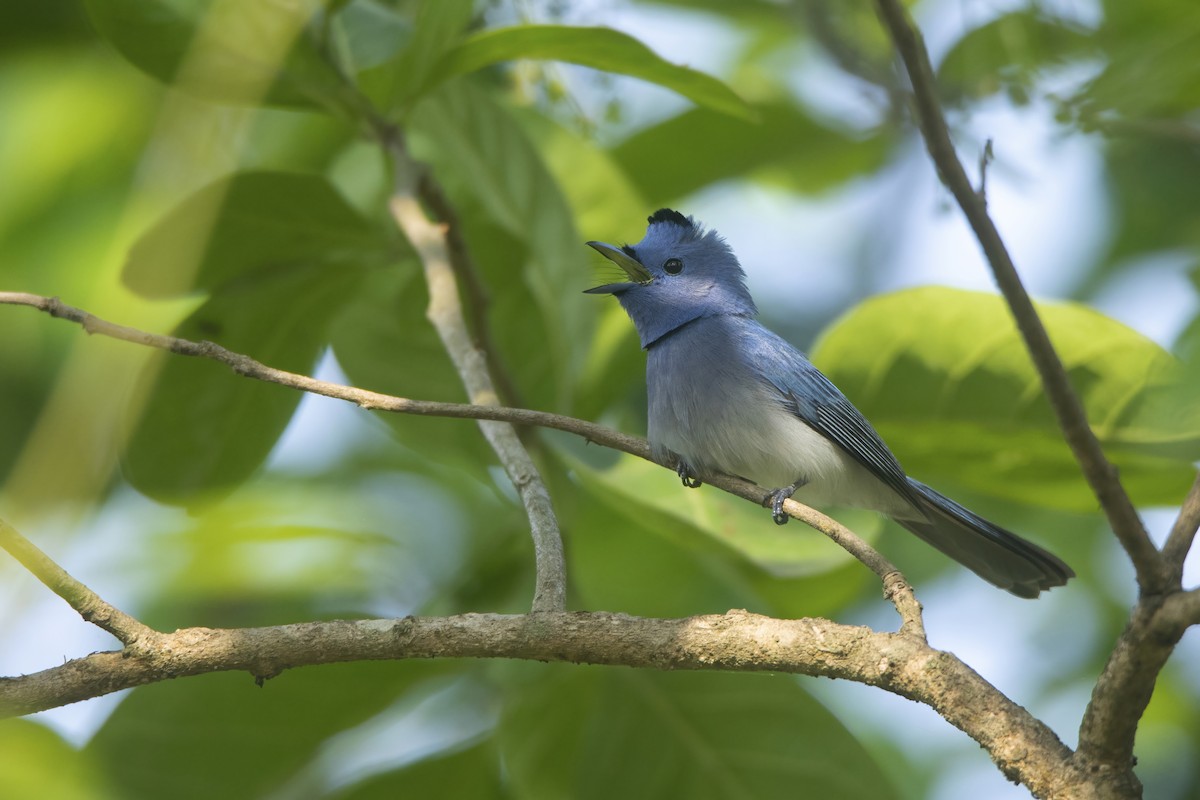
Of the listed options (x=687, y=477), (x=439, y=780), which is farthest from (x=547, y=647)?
(x=439, y=780)

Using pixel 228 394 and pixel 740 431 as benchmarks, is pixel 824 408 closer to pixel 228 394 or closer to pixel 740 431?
pixel 740 431

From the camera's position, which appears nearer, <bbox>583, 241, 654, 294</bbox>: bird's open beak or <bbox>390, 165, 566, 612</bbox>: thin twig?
<bbox>390, 165, 566, 612</bbox>: thin twig

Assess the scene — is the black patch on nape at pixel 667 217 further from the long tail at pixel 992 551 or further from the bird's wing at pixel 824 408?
the long tail at pixel 992 551

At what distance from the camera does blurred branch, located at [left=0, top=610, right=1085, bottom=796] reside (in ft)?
5.96

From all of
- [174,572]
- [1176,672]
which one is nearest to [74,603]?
[174,572]

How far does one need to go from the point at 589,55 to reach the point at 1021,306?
1841mm

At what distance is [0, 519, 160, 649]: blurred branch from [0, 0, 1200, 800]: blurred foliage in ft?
1.89

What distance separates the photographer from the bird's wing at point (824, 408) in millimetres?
3379

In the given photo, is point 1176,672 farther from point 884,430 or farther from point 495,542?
point 495,542

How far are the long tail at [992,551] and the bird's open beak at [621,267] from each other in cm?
102

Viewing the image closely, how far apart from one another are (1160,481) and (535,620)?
2038mm

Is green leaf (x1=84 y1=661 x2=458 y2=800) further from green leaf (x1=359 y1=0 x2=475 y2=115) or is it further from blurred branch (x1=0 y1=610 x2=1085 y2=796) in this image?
green leaf (x1=359 y1=0 x2=475 y2=115)

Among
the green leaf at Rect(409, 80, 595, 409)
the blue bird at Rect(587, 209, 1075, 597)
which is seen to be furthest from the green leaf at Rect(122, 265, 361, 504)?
the blue bird at Rect(587, 209, 1075, 597)

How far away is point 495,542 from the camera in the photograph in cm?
347
